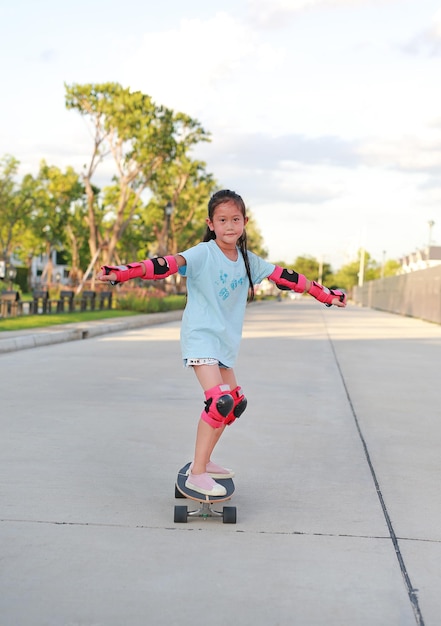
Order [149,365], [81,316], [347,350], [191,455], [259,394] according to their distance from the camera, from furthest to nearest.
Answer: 1. [81,316]
2. [347,350]
3. [149,365]
4. [259,394]
5. [191,455]

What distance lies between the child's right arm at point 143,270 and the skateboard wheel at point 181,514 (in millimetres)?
1144

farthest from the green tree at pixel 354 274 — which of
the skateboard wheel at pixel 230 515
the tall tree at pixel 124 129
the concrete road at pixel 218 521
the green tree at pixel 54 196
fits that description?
the skateboard wheel at pixel 230 515

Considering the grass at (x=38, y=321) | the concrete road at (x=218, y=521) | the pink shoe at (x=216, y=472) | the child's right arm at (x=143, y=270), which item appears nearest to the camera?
the concrete road at (x=218, y=521)

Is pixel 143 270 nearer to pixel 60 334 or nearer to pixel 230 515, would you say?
pixel 230 515

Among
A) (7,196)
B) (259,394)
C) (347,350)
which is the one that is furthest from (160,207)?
(259,394)

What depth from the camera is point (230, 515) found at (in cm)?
457

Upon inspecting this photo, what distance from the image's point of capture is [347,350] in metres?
17.6

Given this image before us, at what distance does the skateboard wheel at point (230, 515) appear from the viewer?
457cm

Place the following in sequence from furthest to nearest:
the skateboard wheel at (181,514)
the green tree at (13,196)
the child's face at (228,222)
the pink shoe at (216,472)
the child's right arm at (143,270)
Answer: the green tree at (13,196) → the pink shoe at (216,472) → the child's face at (228,222) → the skateboard wheel at (181,514) → the child's right arm at (143,270)

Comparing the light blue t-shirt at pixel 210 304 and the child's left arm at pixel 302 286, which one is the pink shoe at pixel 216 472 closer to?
the light blue t-shirt at pixel 210 304

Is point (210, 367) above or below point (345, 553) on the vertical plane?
above

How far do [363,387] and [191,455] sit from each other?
5.11 meters

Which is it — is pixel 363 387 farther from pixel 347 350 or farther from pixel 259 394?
pixel 347 350

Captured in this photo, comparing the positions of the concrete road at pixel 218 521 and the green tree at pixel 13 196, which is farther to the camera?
the green tree at pixel 13 196
